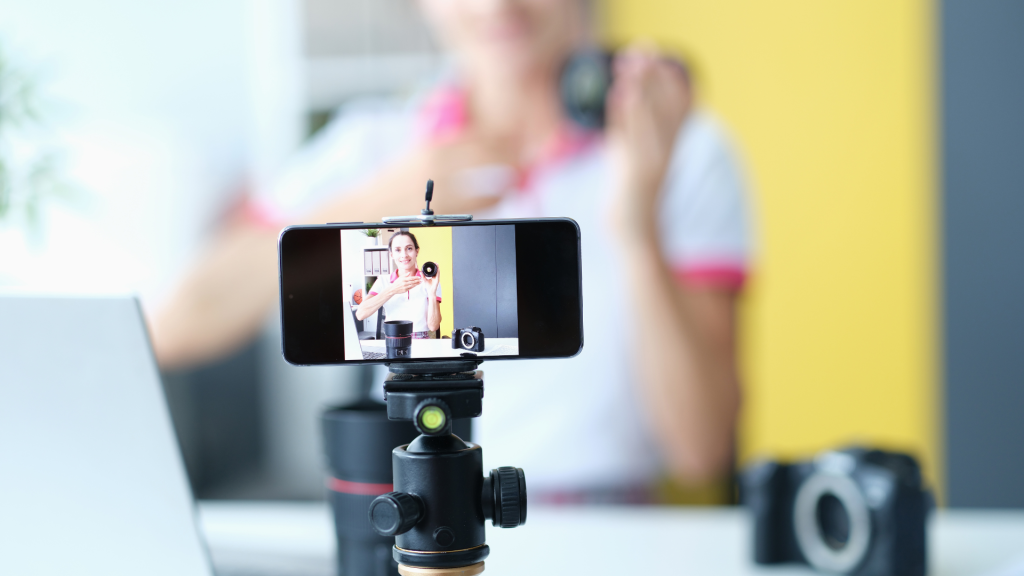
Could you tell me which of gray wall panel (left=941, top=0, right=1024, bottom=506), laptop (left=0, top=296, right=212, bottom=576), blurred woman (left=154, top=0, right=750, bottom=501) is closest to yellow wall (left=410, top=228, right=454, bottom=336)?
laptop (left=0, top=296, right=212, bottom=576)

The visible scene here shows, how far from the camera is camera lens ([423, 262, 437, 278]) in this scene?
0.38 metres

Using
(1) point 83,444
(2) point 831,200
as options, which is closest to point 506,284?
(1) point 83,444

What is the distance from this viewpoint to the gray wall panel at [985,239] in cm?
137

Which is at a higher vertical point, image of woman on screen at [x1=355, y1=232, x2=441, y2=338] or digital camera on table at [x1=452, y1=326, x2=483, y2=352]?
image of woman on screen at [x1=355, y1=232, x2=441, y2=338]

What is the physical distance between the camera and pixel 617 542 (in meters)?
0.67

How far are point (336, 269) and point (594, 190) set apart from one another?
3.19 feet

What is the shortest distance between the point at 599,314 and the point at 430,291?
940 mm

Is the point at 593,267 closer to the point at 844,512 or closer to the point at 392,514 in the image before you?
the point at 844,512

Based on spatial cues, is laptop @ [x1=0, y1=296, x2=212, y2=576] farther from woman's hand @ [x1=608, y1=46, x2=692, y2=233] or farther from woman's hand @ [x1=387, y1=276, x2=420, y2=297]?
woman's hand @ [x1=608, y1=46, x2=692, y2=233]

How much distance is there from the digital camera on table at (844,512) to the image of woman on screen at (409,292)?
38 cm

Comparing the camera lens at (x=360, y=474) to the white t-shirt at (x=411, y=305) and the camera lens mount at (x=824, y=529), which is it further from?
the camera lens mount at (x=824, y=529)

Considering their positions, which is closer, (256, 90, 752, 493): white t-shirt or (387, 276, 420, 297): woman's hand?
(387, 276, 420, 297): woman's hand

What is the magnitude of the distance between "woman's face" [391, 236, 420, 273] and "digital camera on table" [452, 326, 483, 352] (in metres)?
0.04

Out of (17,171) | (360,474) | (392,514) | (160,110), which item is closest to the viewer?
(392,514)
